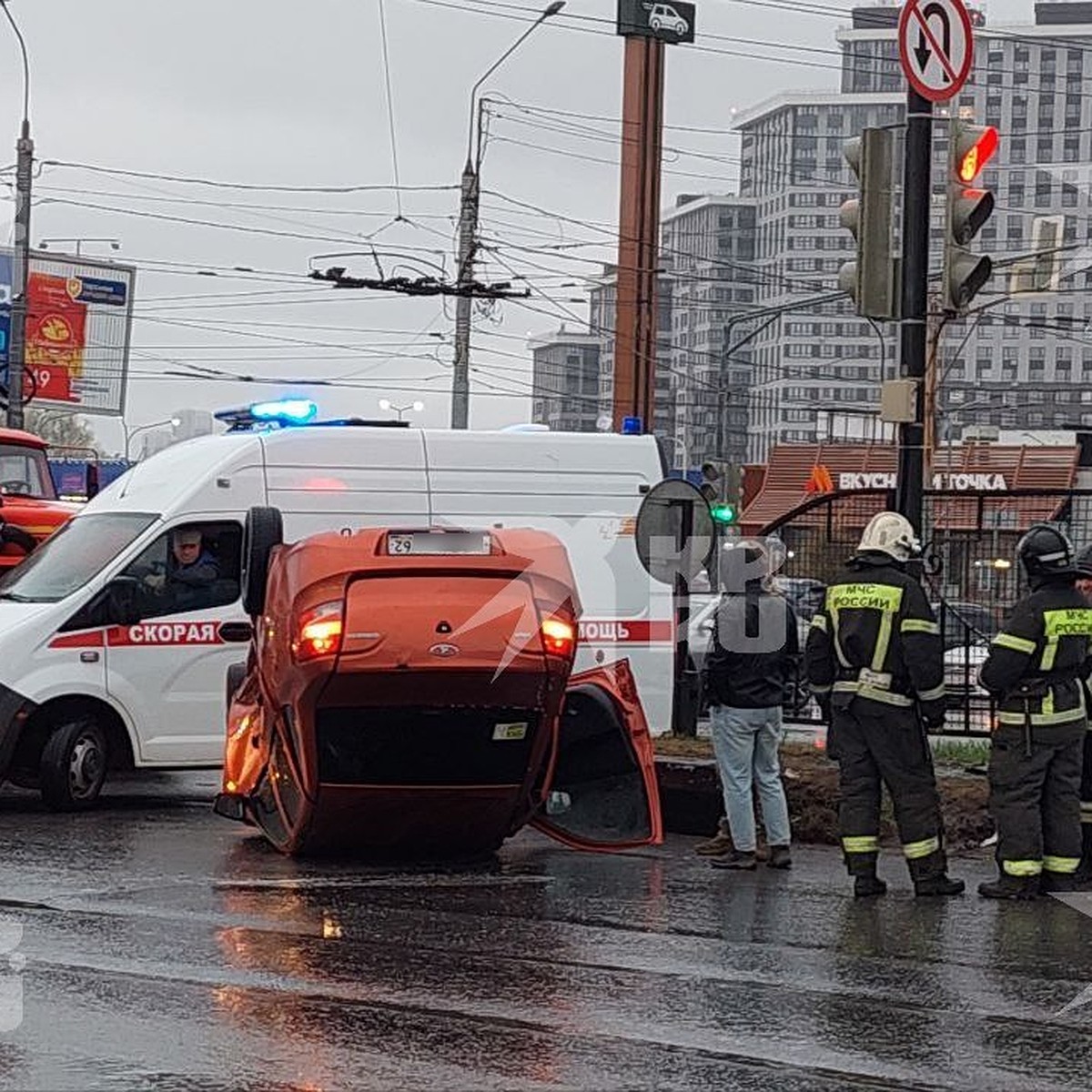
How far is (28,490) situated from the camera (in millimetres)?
Answer: 17672

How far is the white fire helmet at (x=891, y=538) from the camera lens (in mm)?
10008

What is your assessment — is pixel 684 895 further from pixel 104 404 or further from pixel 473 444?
pixel 104 404

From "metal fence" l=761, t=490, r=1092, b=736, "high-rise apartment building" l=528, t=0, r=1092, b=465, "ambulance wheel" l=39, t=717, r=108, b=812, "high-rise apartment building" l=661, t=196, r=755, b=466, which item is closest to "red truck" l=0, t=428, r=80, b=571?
"ambulance wheel" l=39, t=717, r=108, b=812

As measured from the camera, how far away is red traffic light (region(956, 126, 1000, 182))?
1173 centimetres

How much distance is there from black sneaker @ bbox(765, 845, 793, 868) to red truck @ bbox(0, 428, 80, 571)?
294 inches

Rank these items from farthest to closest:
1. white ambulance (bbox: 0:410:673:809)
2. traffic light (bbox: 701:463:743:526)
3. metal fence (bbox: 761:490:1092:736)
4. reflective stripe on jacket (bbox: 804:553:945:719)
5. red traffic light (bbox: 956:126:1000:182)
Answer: traffic light (bbox: 701:463:743:526)
metal fence (bbox: 761:490:1092:736)
white ambulance (bbox: 0:410:673:809)
red traffic light (bbox: 956:126:1000:182)
reflective stripe on jacket (bbox: 804:553:945:719)

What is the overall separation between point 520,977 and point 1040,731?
135 inches

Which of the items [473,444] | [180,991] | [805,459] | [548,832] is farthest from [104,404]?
[180,991]

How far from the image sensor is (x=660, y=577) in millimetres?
14203

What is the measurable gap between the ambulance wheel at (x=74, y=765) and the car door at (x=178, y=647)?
0.30m

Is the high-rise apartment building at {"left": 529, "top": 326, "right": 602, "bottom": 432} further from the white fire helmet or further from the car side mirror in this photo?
the white fire helmet

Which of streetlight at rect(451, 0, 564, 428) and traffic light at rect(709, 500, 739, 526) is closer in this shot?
traffic light at rect(709, 500, 739, 526)

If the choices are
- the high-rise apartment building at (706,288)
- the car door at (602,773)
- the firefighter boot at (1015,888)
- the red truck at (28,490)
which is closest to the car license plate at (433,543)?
the car door at (602,773)

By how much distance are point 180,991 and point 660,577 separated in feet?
24.5
